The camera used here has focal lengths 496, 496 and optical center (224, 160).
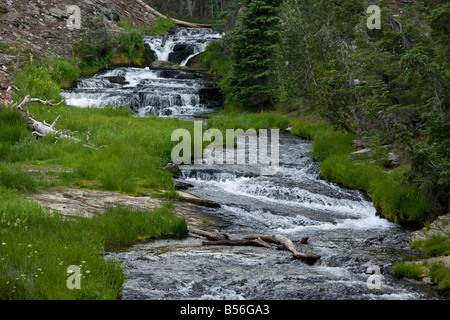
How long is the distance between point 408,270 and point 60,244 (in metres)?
5.69

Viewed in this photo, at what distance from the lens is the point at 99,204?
11141 millimetres

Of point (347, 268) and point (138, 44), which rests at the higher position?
point (138, 44)

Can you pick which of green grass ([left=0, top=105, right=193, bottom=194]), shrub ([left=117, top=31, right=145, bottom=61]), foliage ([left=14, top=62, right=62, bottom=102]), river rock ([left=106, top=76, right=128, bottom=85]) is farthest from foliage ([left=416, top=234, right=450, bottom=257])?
shrub ([left=117, top=31, right=145, bottom=61])

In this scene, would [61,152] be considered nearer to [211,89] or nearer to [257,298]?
Answer: [257,298]

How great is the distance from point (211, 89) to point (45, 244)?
22909 mm

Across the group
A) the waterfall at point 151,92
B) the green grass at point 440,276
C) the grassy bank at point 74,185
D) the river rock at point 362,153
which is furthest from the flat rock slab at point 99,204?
the waterfall at point 151,92

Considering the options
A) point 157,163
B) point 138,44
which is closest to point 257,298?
point 157,163

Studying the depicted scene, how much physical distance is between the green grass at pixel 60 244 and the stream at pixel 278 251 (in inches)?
15.8

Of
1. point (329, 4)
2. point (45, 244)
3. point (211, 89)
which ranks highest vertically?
point (329, 4)

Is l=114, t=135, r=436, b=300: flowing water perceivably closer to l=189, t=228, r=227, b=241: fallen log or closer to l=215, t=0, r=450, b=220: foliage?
l=189, t=228, r=227, b=241: fallen log

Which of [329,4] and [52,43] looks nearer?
[329,4]
